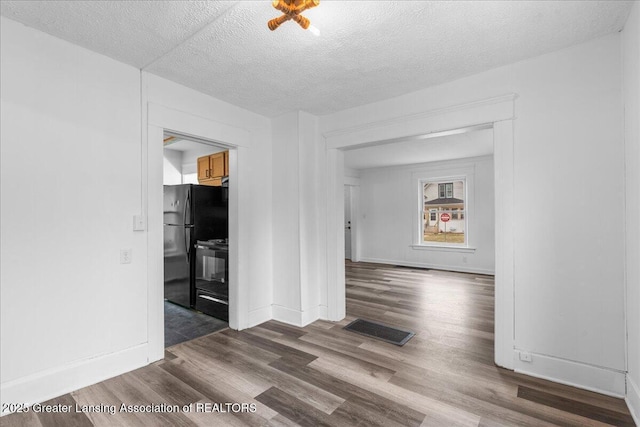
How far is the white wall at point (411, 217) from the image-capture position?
6.47 metres

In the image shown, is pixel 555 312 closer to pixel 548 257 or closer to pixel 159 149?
pixel 548 257

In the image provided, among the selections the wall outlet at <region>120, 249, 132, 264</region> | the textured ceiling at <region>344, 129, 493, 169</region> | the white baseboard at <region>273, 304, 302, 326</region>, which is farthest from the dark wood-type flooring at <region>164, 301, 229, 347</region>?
the textured ceiling at <region>344, 129, 493, 169</region>

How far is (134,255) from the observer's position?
2516 mm

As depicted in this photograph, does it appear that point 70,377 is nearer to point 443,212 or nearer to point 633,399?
point 633,399

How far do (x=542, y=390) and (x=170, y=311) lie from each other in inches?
161

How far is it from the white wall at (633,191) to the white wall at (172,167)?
20.9 feet

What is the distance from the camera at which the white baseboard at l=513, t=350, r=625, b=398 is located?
2.08 meters

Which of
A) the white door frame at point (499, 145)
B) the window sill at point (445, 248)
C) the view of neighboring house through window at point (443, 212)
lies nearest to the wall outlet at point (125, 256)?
the white door frame at point (499, 145)

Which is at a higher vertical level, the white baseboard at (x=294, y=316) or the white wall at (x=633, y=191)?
the white wall at (x=633, y=191)

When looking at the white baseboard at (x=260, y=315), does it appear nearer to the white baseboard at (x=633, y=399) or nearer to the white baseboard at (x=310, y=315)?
the white baseboard at (x=310, y=315)

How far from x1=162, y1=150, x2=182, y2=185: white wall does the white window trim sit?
5285 millimetres

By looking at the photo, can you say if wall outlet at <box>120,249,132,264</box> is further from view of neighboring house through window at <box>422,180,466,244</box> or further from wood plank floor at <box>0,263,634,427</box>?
view of neighboring house through window at <box>422,180,466,244</box>

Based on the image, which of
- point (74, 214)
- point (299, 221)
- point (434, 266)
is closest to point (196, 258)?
point (299, 221)

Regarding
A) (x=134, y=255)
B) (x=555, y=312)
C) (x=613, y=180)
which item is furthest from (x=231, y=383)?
(x=613, y=180)
